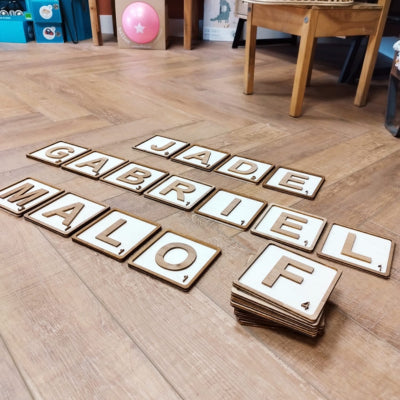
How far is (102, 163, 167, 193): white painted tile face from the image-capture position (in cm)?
113

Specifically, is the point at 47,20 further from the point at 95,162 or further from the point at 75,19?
the point at 95,162

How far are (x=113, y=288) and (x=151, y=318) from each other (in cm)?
12

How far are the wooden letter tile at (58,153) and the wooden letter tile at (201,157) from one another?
0.35 metres

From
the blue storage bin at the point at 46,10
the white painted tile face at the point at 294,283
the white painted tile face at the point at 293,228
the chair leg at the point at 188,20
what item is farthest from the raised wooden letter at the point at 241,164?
the blue storage bin at the point at 46,10

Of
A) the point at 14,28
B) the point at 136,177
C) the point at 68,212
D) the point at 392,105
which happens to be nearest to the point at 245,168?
the point at 136,177

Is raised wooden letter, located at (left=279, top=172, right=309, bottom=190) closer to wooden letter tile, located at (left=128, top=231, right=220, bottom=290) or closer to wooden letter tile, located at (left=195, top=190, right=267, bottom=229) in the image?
wooden letter tile, located at (left=195, top=190, right=267, bottom=229)

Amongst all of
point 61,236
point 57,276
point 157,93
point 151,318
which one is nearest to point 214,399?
A: point 151,318

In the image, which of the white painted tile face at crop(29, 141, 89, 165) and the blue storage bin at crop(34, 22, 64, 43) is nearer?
the white painted tile face at crop(29, 141, 89, 165)

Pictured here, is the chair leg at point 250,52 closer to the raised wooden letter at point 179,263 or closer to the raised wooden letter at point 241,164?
the raised wooden letter at point 241,164

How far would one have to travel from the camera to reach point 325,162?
1.32 metres

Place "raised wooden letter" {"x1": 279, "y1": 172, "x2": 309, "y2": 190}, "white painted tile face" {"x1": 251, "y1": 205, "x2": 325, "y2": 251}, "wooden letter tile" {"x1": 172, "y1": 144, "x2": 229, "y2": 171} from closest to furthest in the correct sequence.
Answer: "white painted tile face" {"x1": 251, "y1": 205, "x2": 325, "y2": 251}
"raised wooden letter" {"x1": 279, "y1": 172, "x2": 309, "y2": 190}
"wooden letter tile" {"x1": 172, "y1": 144, "x2": 229, "y2": 171}

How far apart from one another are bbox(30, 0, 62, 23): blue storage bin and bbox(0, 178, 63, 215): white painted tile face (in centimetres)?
228

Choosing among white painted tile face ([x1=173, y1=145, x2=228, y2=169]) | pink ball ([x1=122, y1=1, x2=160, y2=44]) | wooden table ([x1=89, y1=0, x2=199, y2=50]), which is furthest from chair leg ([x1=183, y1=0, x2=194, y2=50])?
white painted tile face ([x1=173, y1=145, x2=228, y2=169])

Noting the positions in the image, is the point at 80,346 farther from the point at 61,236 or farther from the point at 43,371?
the point at 61,236
